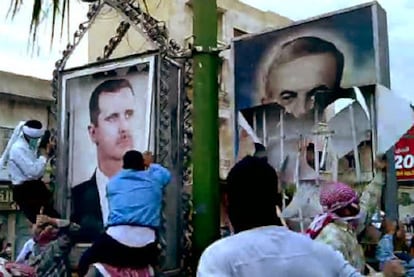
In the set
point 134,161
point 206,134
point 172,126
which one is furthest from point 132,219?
point 206,134

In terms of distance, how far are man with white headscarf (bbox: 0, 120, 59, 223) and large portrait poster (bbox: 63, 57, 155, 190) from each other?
0.49 meters

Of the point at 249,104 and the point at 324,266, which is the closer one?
the point at 324,266

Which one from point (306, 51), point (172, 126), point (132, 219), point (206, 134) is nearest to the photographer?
point (206, 134)

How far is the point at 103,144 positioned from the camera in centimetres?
748

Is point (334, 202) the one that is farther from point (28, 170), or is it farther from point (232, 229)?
point (28, 170)

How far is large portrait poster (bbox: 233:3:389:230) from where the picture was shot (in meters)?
6.33

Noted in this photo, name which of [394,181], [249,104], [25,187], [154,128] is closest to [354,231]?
A: [394,181]

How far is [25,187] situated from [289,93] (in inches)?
112

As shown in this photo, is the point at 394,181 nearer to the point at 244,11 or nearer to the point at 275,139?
the point at 275,139

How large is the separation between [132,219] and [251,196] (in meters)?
3.25

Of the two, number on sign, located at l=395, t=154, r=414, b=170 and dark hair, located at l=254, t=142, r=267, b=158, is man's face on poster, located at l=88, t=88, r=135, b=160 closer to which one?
dark hair, located at l=254, t=142, r=267, b=158

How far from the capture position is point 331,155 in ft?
21.4

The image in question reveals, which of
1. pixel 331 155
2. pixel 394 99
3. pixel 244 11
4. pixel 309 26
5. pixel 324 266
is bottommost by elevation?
pixel 324 266

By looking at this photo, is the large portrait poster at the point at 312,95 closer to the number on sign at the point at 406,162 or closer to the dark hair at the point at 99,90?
the dark hair at the point at 99,90
